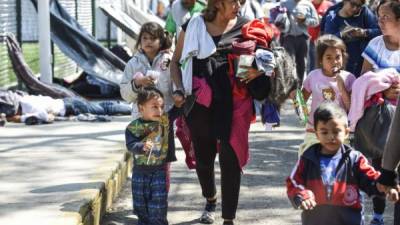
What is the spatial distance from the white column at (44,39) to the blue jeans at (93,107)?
108 centimetres

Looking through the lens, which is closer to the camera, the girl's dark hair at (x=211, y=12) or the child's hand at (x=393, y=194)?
the child's hand at (x=393, y=194)

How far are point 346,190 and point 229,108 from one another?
1574mm

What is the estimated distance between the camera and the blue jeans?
34.5 ft

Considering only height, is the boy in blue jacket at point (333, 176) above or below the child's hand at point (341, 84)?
below

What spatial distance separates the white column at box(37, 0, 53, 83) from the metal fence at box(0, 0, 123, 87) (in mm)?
500

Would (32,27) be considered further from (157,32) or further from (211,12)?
(211,12)

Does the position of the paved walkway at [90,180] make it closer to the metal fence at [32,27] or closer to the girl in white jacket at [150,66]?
the girl in white jacket at [150,66]

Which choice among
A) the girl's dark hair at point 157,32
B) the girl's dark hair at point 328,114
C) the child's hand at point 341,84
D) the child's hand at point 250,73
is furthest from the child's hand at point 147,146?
the girl's dark hair at point 328,114

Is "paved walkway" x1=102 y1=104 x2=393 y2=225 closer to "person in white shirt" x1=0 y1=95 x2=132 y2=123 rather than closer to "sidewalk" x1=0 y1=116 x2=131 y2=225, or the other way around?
"sidewalk" x1=0 y1=116 x2=131 y2=225

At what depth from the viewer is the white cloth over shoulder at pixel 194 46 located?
227 inches

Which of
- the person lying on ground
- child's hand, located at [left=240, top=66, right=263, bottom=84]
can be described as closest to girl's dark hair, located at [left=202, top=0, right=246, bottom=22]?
child's hand, located at [left=240, top=66, right=263, bottom=84]

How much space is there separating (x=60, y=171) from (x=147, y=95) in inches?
56.9

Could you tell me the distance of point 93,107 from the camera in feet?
34.9

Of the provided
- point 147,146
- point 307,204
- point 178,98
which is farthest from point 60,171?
point 307,204
